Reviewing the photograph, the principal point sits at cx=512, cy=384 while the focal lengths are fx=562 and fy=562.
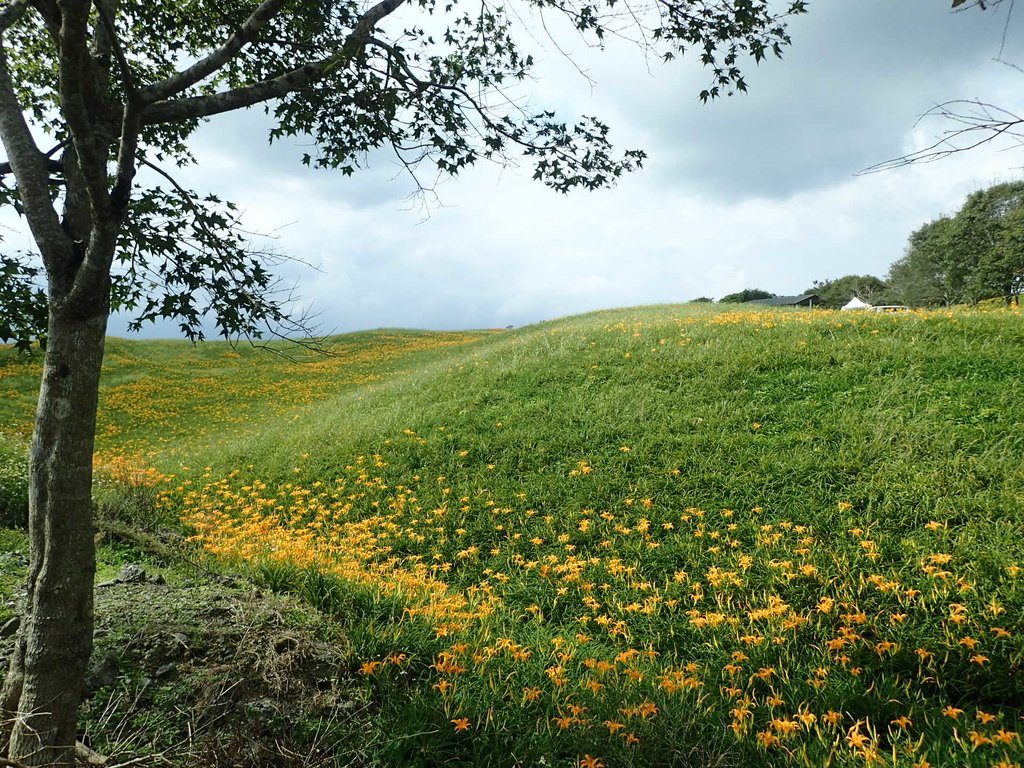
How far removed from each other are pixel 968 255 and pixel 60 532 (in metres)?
59.4

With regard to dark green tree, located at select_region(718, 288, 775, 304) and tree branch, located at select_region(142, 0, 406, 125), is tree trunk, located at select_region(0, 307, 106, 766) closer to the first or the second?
tree branch, located at select_region(142, 0, 406, 125)

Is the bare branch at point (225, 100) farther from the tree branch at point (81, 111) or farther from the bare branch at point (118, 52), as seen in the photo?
the tree branch at point (81, 111)

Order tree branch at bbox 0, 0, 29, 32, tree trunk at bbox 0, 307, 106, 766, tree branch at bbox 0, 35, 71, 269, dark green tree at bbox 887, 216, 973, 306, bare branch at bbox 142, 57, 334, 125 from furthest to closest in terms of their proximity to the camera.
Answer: dark green tree at bbox 887, 216, 973, 306 < tree branch at bbox 0, 0, 29, 32 < bare branch at bbox 142, 57, 334, 125 < tree branch at bbox 0, 35, 71, 269 < tree trunk at bbox 0, 307, 106, 766

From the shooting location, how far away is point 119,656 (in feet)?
11.9

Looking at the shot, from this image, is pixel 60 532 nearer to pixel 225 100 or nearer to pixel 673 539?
pixel 225 100

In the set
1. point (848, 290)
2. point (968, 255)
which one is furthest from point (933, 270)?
point (848, 290)

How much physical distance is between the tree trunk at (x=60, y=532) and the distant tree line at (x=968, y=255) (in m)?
41.8

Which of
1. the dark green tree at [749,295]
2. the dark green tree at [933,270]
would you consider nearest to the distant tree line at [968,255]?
the dark green tree at [933,270]

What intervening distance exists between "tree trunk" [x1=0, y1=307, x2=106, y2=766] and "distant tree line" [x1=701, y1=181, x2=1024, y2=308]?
4178 centimetres

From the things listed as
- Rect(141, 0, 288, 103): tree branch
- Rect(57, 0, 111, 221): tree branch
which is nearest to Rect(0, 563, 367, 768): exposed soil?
Rect(57, 0, 111, 221): tree branch

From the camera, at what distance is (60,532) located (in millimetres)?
3148

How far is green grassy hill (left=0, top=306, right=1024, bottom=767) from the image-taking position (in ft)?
11.9

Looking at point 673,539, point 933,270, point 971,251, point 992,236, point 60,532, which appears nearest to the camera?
point 60,532

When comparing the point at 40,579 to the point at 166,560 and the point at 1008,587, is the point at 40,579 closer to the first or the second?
the point at 166,560
